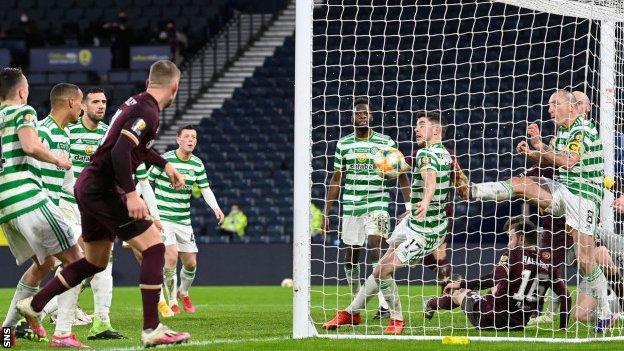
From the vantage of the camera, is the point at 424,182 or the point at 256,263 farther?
the point at 256,263

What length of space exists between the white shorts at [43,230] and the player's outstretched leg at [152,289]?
968mm

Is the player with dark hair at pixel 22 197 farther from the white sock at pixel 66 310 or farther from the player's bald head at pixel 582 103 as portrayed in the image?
the player's bald head at pixel 582 103

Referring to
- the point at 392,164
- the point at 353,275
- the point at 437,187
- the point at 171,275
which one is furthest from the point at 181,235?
the point at 437,187

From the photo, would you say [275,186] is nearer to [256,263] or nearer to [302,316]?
[256,263]

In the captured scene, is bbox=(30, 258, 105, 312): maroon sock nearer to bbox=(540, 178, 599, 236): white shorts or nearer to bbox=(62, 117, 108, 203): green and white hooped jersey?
bbox=(62, 117, 108, 203): green and white hooped jersey

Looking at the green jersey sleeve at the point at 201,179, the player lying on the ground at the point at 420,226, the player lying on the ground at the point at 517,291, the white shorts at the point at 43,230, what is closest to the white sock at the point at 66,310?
the white shorts at the point at 43,230

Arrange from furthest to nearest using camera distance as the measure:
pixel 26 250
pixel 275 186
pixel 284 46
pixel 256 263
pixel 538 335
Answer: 1. pixel 284 46
2. pixel 275 186
3. pixel 256 263
4. pixel 538 335
5. pixel 26 250

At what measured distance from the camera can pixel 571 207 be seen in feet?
30.7

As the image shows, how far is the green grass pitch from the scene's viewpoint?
808cm

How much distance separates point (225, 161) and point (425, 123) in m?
15.2

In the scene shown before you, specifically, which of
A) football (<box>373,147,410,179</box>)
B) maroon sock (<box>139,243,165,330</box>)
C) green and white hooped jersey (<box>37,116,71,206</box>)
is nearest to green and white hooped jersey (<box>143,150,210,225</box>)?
football (<box>373,147,410,179</box>)

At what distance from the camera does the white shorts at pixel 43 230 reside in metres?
8.38

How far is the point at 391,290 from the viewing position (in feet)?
31.9

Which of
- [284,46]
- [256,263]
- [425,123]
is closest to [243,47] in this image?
[284,46]
